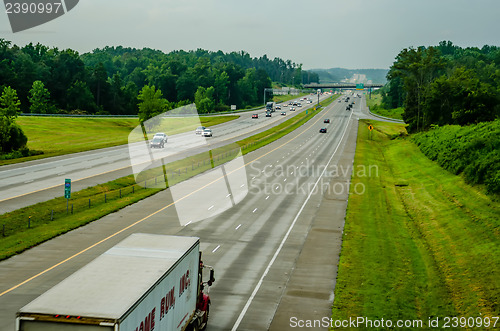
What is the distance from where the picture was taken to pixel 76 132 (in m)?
102

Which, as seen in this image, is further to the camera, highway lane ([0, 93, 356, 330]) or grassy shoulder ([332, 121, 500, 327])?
grassy shoulder ([332, 121, 500, 327])

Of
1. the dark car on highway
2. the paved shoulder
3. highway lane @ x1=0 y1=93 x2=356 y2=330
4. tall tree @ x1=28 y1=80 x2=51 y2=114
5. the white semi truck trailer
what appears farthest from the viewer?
tall tree @ x1=28 y1=80 x2=51 y2=114

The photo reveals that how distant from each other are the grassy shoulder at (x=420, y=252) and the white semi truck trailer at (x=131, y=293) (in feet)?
27.1

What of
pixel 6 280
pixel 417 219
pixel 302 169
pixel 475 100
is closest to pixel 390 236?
pixel 417 219

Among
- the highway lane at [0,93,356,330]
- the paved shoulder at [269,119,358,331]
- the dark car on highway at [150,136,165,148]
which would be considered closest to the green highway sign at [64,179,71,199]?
the highway lane at [0,93,356,330]

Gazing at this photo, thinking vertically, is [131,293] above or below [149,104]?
below

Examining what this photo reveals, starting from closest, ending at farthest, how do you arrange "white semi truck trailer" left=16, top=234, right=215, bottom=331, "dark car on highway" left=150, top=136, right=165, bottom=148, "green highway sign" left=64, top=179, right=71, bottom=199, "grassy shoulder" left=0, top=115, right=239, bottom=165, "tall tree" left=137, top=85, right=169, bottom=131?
"white semi truck trailer" left=16, top=234, right=215, bottom=331, "green highway sign" left=64, top=179, right=71, bottom=199, "dark car on highway" left=150, top=136, right=165, bottom=148, "grassy shoulder" left=0, top=115, right=239, bottom=165, "tall tree" left=137, top=85, right=169, bottom=131

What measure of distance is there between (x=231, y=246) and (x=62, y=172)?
29245 mm

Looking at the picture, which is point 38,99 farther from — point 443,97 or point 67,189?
point 67,189

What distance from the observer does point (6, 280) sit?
24938 millimetres

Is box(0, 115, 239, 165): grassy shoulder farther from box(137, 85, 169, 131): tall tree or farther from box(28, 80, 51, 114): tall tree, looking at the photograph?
box(28, 80, 51, 114): tall tree

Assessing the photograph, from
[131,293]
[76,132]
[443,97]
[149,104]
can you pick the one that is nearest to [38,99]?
[149,104]

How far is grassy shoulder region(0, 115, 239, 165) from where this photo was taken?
3137 inches

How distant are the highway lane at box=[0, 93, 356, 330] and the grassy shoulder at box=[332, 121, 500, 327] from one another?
3.40 meters
